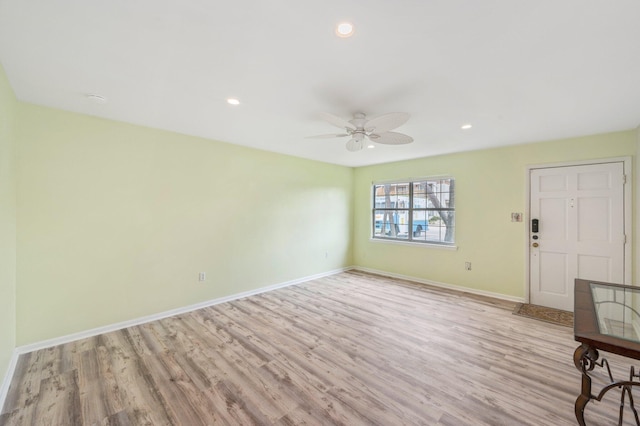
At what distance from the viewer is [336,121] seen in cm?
233

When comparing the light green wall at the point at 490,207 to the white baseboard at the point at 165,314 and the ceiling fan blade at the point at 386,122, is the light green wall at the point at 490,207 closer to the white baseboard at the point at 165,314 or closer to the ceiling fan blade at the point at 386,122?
the white baseboard at the point at 165,314

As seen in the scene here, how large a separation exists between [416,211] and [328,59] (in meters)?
4.09

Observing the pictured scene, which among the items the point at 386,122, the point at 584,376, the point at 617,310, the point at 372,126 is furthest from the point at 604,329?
the point at 372,126

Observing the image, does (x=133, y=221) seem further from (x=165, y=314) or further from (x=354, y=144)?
(x=354, y=144)

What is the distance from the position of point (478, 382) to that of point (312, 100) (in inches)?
113

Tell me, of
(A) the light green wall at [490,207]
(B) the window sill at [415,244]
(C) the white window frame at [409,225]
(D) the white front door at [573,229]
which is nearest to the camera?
(D) the white front door at [573,229]

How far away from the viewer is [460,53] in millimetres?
1712

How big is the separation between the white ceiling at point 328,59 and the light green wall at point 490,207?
628mm

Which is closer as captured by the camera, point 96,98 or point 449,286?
point 96,98

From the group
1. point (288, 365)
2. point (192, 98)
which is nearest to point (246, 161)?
point (192, 98)

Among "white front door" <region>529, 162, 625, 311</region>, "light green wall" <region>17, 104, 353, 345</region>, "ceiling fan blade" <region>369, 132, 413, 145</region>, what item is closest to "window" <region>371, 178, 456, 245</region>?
"white front door" <region>529, 162, 625, 311</region>

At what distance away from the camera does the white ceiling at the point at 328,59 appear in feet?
4.57

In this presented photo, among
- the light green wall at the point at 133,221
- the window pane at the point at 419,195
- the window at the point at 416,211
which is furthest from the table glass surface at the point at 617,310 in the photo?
the light green wall at the point at 133,221

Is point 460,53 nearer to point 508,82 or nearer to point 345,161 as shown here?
point 508,82
